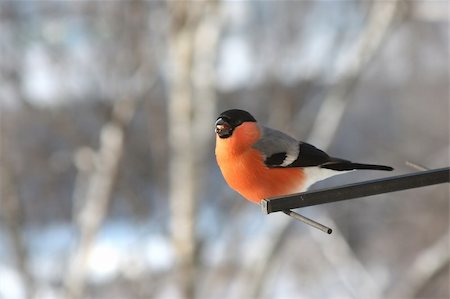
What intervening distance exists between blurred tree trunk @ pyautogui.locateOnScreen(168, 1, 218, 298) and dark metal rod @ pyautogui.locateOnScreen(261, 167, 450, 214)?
190 cm

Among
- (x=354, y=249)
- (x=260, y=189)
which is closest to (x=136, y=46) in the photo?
(x=260, y=189)

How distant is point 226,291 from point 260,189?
4.56m

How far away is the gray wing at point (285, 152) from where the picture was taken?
1.20m

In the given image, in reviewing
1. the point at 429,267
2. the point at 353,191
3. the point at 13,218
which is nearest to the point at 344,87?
the point at 429,267

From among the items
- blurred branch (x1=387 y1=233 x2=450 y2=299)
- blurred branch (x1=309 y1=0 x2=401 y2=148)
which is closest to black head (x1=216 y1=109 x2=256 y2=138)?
blurred branch (x1=309 y1=0 x2=401 y2=148)

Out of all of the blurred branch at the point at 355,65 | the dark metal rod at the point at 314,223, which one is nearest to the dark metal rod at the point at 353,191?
Answer: the dark metal rod at the point at 314,223

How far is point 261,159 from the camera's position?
1.21m

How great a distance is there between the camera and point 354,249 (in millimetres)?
6055

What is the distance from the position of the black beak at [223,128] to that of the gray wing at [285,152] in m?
0.06

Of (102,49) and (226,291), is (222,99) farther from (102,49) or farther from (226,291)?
(226,291)

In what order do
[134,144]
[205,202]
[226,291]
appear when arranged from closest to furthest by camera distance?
[134,144], [205,202], [226,291]

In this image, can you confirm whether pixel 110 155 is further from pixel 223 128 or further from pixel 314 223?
pixel 314 223

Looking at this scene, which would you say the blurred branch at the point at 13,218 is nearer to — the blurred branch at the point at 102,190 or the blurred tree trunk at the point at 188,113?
the blurred branch at the point at 102,190

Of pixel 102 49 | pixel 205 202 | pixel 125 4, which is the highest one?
pixel 125 4
